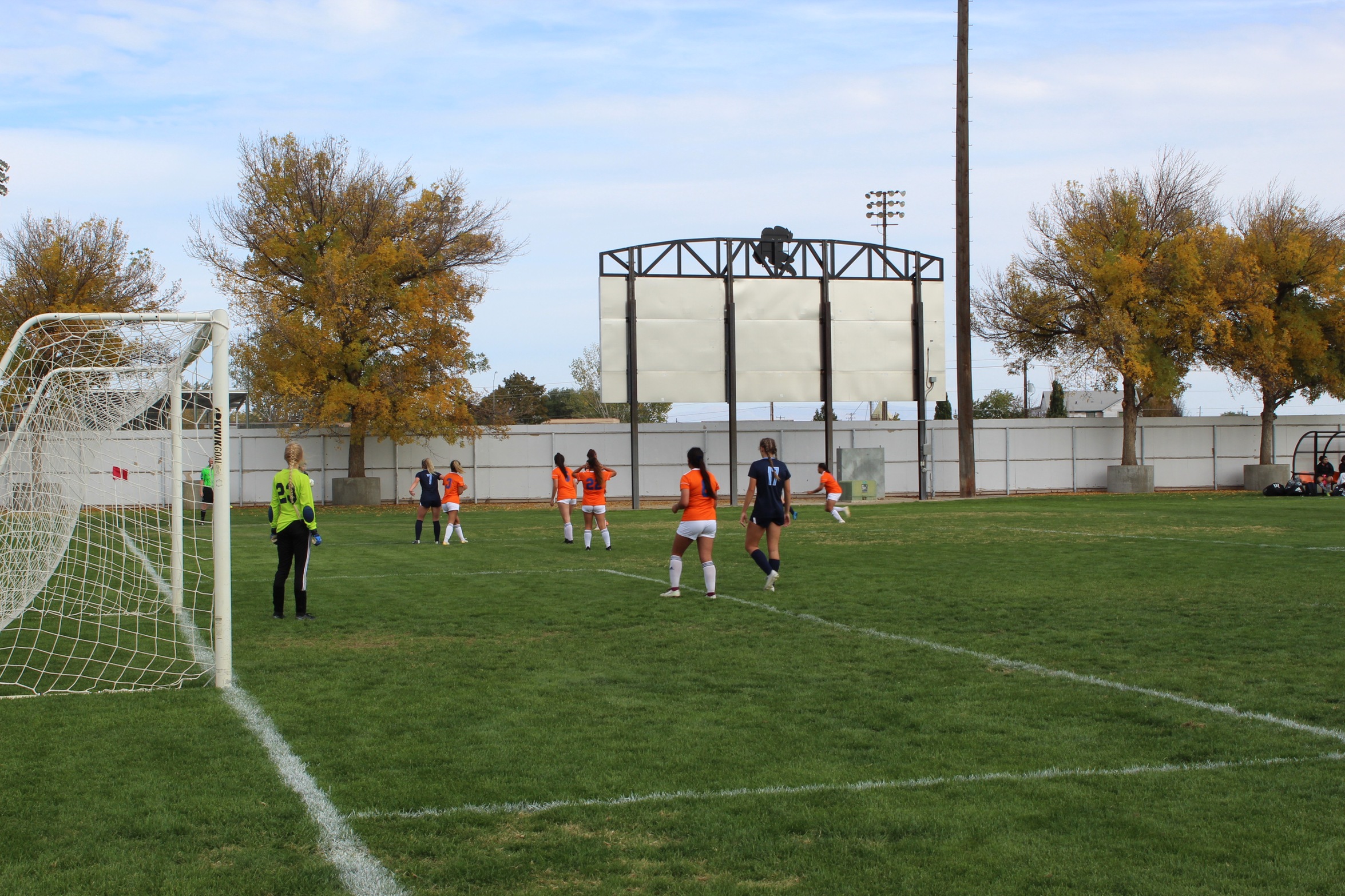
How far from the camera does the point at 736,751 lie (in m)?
5.92

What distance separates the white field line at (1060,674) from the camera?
627cm

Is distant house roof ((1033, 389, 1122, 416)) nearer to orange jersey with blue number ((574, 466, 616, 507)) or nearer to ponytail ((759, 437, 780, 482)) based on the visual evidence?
orange jersey with blue number ((574, 466, 616, 507))

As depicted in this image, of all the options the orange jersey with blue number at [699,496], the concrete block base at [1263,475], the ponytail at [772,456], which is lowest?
the concrete block base at [1263,475]

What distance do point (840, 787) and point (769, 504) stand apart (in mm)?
7546

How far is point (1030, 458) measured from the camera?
139ft

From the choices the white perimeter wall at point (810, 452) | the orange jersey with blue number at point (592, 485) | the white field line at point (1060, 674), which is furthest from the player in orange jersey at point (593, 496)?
the white perimeter wall at point (810, 452)

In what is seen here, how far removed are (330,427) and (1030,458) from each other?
83.3 ft

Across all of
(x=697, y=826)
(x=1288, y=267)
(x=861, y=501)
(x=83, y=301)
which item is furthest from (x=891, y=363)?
(x=697, y=826)

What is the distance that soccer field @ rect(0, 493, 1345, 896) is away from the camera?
A: 4.29m

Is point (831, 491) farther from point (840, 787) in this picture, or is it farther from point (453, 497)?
point (840, 787)

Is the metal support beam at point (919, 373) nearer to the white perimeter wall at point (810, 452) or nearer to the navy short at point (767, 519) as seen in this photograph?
the white perimeter wall at point (810, 452)

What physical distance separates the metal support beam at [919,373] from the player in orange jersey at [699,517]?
83.5 ft

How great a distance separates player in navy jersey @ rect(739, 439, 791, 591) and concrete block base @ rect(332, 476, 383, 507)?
26.2 meters

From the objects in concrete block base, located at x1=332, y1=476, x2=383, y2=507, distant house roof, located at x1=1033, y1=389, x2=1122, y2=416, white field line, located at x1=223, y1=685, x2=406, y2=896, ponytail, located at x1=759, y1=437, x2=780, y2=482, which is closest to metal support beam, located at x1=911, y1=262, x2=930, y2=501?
concrete block base, located at x1=332, y1=476, x2=383, y2=507
